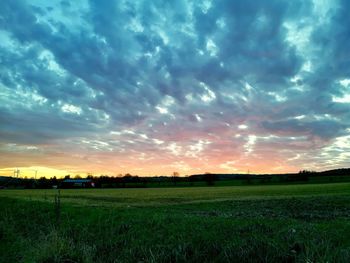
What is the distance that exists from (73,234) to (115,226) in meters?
1.69

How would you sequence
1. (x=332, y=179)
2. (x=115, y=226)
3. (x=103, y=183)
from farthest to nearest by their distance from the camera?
(x=103, y=183), (x=332, y=179), (x=115, y=226)

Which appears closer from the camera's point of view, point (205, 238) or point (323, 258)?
point (323, 258)

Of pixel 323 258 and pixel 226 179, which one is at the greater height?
pixel 226 179

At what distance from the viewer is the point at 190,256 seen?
8680mm

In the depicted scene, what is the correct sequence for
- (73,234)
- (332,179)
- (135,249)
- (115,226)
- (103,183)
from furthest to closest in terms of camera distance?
(103,183)
(332,179)
(115,226)
(73,234)
(135,249)

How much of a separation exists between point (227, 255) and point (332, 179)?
158 metres

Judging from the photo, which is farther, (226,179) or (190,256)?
(226,179)

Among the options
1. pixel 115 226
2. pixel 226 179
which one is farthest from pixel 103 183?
pixel 115 226

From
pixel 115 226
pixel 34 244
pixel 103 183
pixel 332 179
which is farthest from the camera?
pixel 103 183

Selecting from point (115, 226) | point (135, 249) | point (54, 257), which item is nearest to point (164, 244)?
point (135, 249)

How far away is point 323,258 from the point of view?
700 cm

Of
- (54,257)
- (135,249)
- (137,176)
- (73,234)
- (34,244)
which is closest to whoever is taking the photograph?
(54,257)

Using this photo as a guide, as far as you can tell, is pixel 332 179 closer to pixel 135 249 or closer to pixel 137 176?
pixel 137 176

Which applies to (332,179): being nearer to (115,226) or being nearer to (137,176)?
(137,176)
